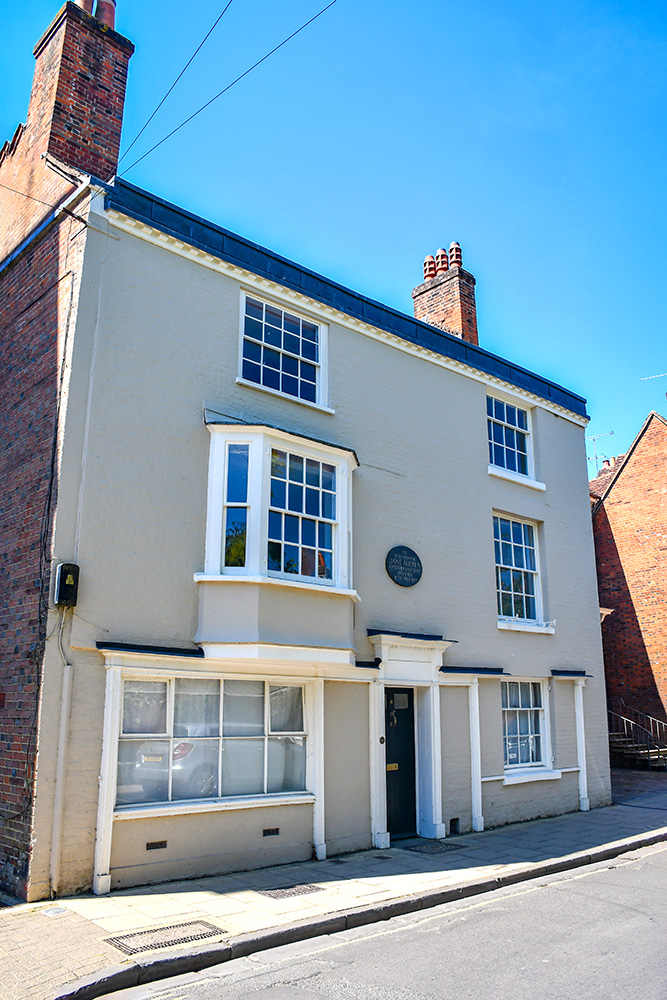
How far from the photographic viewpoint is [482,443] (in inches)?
570

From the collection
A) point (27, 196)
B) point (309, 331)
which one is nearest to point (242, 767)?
point (309, 331)

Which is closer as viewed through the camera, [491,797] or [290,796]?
[290,796]

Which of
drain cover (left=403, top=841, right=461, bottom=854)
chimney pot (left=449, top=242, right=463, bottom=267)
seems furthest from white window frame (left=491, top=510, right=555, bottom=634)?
chimney pot (left=449, top=242, right=463, bottom=267)

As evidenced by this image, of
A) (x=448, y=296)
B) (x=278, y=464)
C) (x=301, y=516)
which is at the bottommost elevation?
(x=301, y=516)

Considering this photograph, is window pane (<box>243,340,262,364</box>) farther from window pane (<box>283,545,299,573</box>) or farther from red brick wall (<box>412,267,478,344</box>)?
red brick wall (<box>412,267,478,344</box>)

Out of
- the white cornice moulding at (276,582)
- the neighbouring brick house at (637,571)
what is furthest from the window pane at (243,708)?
the neighbouring brick house at (637,571)

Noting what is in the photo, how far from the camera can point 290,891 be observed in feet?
27.0

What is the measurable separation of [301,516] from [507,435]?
21.9 ft

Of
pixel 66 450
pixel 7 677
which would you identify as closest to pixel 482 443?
pixel 66 450

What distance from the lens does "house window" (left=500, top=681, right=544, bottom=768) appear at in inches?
542

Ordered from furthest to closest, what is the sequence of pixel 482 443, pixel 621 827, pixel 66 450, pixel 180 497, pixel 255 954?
pixel 482 443 < pixel 621 827 < pixel 180 497 < pixel 66 450 < pixel 255 954

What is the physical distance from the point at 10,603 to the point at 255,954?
498 centimetres

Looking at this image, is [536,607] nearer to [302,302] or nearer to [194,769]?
[302,302]

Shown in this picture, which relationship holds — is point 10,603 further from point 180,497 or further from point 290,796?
point 290,796
